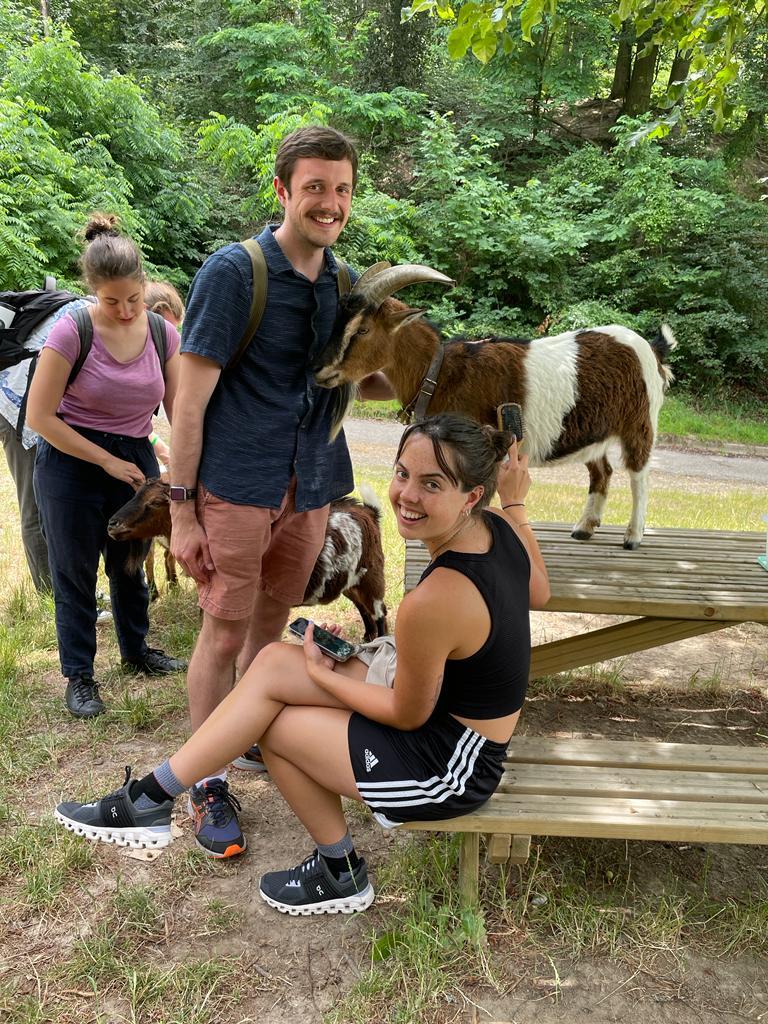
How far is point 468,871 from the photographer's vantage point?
8.29ft

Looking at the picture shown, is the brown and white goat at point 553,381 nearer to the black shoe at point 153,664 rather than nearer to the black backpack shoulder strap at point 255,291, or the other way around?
the black backpack shoulder strap at point 255,291

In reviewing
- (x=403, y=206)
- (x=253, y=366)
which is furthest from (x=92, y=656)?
(x=403, y=206)

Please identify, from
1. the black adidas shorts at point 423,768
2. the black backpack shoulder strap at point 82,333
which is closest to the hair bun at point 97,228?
the black backpack shoulder strap at point 82,333

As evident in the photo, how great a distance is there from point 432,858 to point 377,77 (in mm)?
20114

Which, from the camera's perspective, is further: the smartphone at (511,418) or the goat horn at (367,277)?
the smartphone at (511,418)

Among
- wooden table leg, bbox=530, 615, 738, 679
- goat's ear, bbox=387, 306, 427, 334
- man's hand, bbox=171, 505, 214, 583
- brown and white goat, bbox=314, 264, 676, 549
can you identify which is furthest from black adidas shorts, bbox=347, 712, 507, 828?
goat's ear, bbox=387, 306, 427, 334

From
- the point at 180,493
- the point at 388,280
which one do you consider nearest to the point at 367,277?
the point at 388,280

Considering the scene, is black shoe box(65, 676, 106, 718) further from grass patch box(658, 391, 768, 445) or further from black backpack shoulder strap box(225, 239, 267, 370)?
grass patch box(658, 391, 768, 445)

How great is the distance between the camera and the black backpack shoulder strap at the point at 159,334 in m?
3.82

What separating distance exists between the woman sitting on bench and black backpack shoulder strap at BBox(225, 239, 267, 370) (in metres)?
0.71

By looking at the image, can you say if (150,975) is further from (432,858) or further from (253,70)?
(253,70)

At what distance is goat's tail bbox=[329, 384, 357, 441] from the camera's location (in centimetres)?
314

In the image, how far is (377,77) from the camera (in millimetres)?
18844

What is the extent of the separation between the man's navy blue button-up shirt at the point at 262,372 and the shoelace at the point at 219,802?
1140mm
